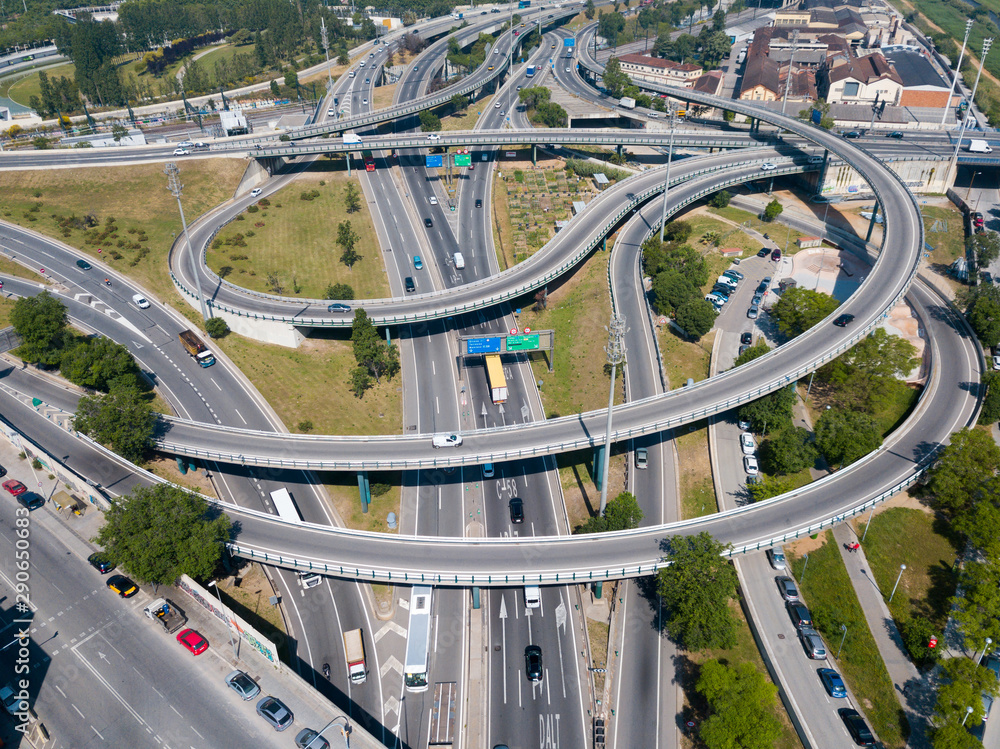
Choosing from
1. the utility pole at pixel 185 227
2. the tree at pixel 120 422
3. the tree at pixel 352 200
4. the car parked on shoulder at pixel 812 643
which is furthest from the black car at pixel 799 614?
the tree at pixel 352 200

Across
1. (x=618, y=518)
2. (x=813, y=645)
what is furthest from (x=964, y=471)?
(x=618, y=518)

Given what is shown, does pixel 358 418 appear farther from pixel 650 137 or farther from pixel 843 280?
pixel 650 137

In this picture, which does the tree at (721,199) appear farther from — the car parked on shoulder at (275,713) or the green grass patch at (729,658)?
the car parked on shoulder at (275,713)

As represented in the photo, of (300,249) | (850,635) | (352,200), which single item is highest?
(352,200)

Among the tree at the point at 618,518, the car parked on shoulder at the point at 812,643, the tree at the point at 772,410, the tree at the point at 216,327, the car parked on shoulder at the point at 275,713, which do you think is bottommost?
the car parked on shoulder at the point at 275,713

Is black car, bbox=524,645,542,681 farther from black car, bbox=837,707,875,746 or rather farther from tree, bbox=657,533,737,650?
black car, bbox=837,707,875,746

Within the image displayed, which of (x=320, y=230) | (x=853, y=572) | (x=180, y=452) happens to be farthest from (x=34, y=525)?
(x=853, y=572)

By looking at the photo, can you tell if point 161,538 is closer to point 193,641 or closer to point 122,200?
point 193,641
